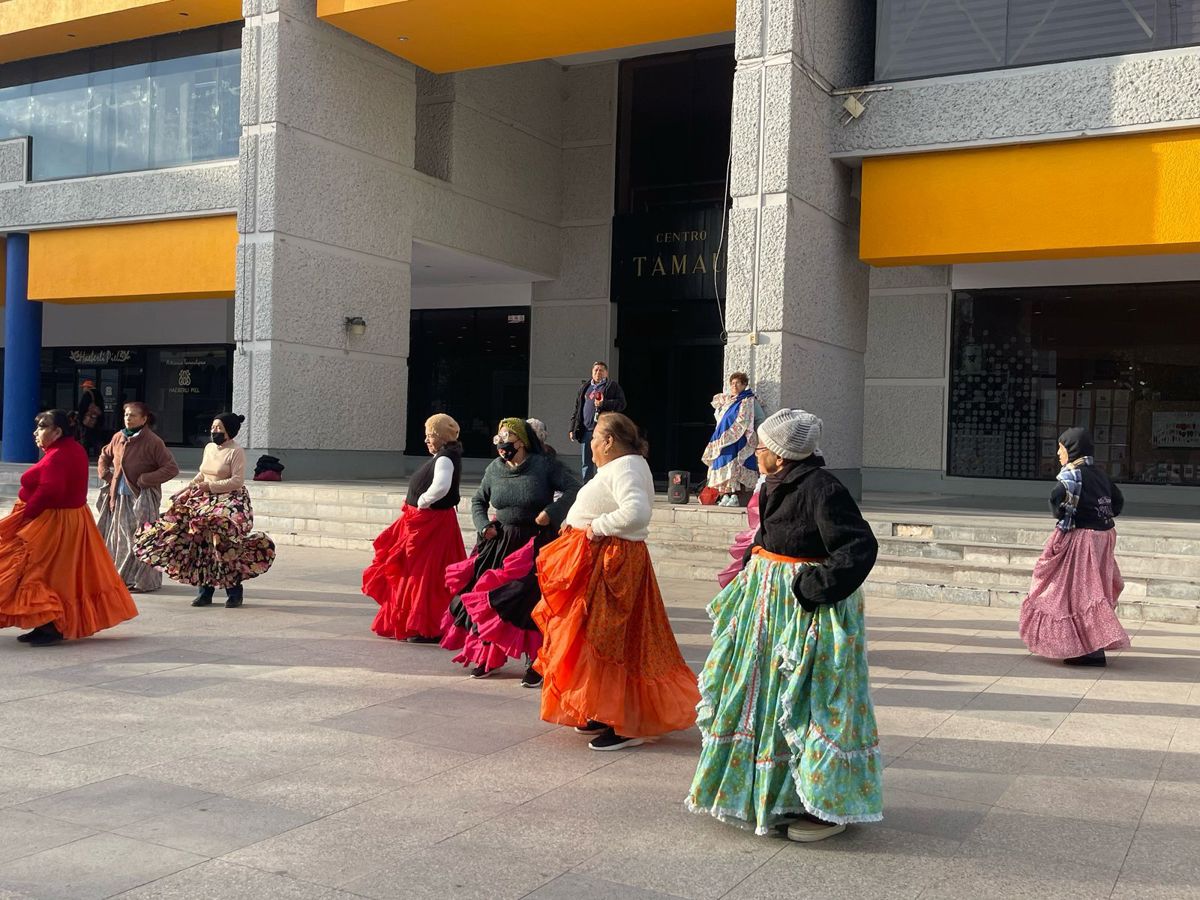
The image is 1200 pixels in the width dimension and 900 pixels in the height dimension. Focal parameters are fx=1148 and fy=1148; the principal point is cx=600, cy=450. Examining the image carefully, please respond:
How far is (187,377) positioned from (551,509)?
19148 millimetres

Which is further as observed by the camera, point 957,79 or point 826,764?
point 957,79

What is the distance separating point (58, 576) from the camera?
25.3ft

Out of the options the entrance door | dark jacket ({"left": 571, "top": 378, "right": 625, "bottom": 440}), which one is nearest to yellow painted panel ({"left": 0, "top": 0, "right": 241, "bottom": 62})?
the entrance door

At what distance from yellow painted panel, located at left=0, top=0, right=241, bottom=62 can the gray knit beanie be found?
15.9 metres

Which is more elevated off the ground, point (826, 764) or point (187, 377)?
point (187, 377)

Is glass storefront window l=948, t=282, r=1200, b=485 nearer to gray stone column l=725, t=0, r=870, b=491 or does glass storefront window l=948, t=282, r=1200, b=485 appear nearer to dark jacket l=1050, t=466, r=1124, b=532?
gray stone column l=725, t=0, r=870, b=491

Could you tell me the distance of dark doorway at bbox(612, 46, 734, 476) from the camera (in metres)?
19.9

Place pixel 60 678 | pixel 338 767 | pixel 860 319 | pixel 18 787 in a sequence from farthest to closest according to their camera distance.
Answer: pixel 860 319
pixel 60 678
pixel 338 767
pixel 18 787

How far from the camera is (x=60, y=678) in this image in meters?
6.69

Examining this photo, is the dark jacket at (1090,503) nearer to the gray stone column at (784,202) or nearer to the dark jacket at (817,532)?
the dark jacket at (817,532)

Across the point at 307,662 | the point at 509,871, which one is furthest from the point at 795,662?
the point at 307,662

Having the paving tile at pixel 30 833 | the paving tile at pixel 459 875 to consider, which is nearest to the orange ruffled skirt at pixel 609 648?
the paving tile at pixel 459 875

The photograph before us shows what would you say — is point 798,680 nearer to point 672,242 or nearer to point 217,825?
point 217,825

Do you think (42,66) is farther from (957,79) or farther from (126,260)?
(957,79)
